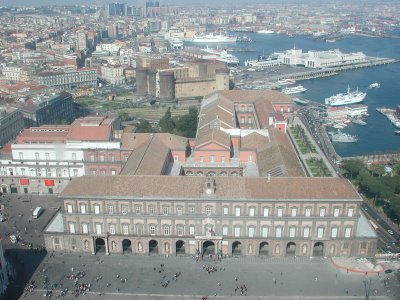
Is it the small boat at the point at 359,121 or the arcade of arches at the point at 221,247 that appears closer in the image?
the arcade of arches at the point at 221,247

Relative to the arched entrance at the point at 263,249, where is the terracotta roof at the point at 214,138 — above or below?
above

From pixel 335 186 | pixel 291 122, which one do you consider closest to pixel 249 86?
pixel 291 122

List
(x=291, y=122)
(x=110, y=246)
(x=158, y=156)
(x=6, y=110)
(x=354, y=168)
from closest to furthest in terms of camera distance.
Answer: (x=110, y=246) < (x=158, y=156) < (x=354, y=168) < (x=6, y=110) < (x=291, y=122)

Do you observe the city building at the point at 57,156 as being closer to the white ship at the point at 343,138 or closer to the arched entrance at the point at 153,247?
the arched entrance at the point at 153,247

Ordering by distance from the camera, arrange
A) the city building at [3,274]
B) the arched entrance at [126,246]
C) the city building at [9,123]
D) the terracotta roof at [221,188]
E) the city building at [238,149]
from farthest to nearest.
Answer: the city building at [9,123] < the city building at [238,149] < the arched entrance at [126,246] < the terracotta roof at [221,188] < the city building at [3,274]

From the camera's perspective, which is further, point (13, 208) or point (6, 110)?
point (6, 110)

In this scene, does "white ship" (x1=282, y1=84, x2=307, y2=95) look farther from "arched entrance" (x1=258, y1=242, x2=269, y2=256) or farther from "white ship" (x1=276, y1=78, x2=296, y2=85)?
"arched entrance" (x1=258, y1=242, x2=269, y2=256)

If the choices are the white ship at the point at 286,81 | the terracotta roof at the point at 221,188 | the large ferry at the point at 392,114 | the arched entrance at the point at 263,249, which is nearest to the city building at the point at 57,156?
the terracotta roof at the point at 221,188

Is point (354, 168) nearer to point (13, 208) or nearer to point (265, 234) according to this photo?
point (265, 234)
